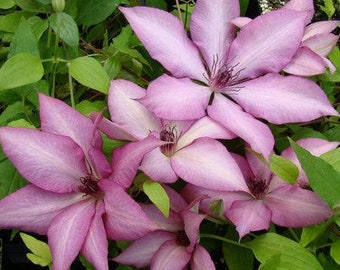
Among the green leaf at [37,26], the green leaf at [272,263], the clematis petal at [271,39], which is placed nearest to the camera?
the green leaf at [272,263]

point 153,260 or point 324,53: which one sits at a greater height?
point 324,53

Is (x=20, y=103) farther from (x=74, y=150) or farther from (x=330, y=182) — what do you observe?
(x=330, y=182)

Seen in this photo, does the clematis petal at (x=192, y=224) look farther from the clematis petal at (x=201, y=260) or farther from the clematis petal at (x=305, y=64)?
the clematis petal at (x=305, y=64)

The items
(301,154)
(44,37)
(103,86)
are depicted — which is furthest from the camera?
(44,37)

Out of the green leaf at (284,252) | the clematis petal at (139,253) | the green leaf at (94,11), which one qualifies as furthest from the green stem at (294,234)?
the green leaf at (94,11)

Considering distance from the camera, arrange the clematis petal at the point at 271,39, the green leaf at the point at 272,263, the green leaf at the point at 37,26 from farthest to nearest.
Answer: the green leaf at the point at 37,26 → the clematis petal at the point at 271,39 → the green leaf at the point at 272,263

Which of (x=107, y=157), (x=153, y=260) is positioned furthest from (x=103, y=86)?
(x=153, y=260)

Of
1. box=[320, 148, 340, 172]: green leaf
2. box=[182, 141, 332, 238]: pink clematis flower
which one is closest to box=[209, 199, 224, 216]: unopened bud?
box=[182, 141, 332, 238]: pink clematis flower
